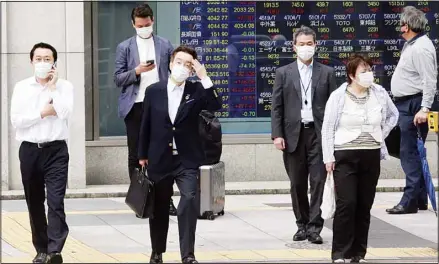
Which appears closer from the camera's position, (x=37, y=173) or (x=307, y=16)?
(x=37, y=173)

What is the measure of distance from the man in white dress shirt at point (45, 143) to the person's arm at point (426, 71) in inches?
156

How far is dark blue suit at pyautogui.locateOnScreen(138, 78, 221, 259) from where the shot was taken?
9.29 metres

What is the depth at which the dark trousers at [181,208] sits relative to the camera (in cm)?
918

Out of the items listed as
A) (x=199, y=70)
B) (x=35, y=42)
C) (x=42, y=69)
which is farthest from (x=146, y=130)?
(x=35, y=42)

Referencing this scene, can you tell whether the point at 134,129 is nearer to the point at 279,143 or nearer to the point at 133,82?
the point at 133,82

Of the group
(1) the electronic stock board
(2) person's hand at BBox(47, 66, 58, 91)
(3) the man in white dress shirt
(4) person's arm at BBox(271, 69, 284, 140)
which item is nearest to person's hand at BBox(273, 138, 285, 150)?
(4) person's arm at BBox(271, 69, 284, 140)

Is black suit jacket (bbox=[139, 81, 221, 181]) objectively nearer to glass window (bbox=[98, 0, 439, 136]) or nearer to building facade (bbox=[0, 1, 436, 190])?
building facade (bbox=[0, 1, 436, 190])

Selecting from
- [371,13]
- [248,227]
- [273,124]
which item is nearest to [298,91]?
[273,124]

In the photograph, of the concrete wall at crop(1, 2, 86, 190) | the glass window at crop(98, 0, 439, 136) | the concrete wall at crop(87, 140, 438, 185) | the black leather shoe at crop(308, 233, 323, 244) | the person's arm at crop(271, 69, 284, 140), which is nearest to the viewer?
the black leather shoe at crop(308, 233, 323, 244)

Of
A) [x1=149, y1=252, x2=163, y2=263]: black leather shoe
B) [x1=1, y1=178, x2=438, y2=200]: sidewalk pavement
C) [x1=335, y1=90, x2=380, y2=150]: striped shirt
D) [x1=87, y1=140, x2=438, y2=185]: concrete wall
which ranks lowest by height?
[x1=1, y1=178, x2=438, y2=200]: sidewalk pavement

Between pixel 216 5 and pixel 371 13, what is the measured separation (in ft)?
6.27

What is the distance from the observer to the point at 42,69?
9469 millimetres

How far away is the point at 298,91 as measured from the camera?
10664 millimetres

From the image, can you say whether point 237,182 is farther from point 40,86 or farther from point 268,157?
point 40,86
